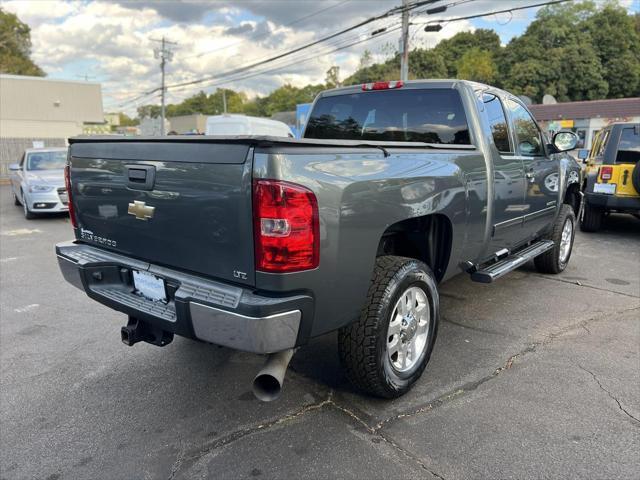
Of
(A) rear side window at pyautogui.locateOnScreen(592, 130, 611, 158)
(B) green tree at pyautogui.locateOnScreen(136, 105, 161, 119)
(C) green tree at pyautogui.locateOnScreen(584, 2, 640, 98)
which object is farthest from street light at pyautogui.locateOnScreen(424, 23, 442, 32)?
(B) green tree at pyautogui.locateOnScreen(136, 105, 161, 119)

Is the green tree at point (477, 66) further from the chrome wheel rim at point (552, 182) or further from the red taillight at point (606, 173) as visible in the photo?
the chrome wheel rim at point (552, 182)

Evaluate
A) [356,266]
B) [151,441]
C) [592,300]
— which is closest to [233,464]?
[151,441]

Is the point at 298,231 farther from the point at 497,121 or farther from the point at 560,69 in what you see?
the point at 560,69

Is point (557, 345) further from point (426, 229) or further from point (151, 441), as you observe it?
point (151, 441)

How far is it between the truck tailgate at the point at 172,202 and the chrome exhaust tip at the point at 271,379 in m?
0.43

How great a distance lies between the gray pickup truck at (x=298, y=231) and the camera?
7.22 feet

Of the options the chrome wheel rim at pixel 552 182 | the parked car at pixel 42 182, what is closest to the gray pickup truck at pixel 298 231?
the chrome wheel rim at pixel 552 182

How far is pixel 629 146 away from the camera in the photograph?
785 cm

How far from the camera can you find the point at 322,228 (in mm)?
2256

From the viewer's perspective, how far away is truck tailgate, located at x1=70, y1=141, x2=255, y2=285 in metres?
2.25

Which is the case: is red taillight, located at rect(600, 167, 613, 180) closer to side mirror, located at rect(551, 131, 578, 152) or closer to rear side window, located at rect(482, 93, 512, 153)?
side mirror, located at rect(551, 131, 578, 152)

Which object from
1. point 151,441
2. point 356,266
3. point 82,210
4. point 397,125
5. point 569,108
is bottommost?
point 151,441

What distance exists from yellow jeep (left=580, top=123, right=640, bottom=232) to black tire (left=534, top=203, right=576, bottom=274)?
228 cm

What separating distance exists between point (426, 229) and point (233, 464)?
1918mm
